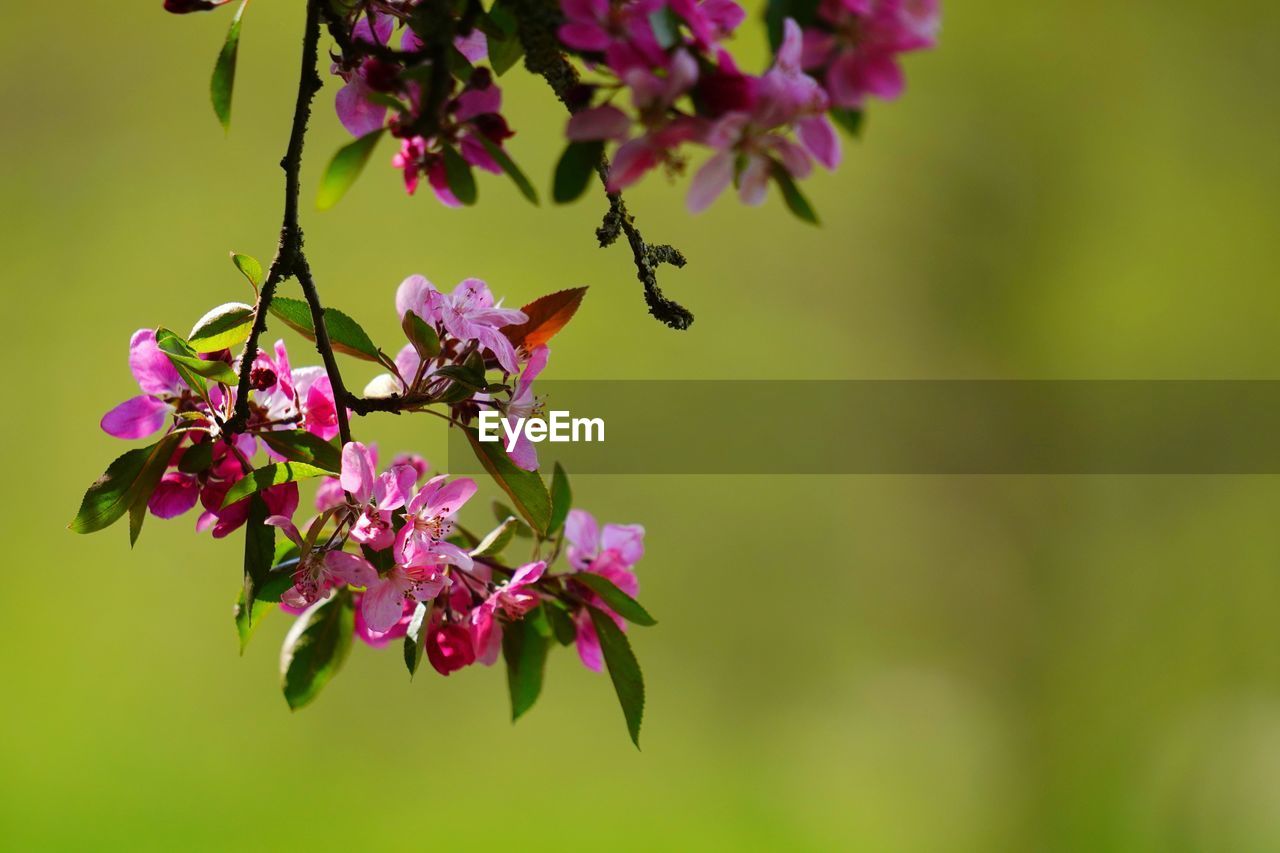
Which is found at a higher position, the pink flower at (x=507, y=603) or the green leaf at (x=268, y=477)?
the green leaf at (x=268, y=477)

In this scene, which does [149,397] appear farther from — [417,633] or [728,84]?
[728,84]

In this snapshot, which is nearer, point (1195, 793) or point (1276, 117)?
point (1195, 793)

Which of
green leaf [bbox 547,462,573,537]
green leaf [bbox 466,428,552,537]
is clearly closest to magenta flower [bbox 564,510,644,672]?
green leaf [bbox 547,462,573,537]

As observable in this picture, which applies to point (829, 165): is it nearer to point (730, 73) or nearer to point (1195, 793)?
point (730, 73)

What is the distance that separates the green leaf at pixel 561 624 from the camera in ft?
2.58

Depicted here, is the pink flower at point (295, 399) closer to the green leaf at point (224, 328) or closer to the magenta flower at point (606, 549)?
the green leaf at point (224, 328)

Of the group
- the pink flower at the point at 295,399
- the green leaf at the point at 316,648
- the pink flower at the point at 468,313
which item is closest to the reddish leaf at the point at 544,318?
the pink flower at the point at 468,313

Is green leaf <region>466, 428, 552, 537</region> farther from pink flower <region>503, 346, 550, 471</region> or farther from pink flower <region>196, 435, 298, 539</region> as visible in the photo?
pink flower <region>196, 435, 298, 539</region>

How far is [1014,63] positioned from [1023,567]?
159 centimetres

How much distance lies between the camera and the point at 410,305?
716 mm

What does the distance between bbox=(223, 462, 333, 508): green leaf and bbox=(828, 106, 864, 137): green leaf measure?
376 millimetres

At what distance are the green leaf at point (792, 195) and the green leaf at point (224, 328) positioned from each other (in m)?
0.38

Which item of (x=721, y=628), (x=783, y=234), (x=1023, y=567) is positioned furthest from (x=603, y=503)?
(x=1023, y=567)

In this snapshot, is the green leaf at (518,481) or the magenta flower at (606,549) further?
the magenta flower at (606,549)
